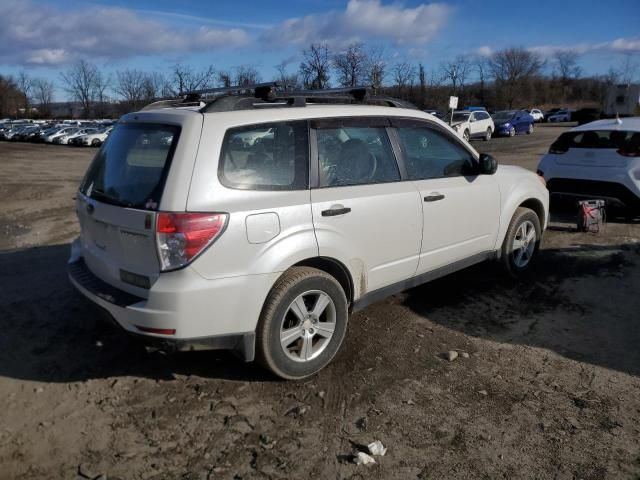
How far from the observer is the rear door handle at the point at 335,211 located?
3514 mm

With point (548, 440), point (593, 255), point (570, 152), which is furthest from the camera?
point (570, 152)

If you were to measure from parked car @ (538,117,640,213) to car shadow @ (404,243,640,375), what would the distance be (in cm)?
162

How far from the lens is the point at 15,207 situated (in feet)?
34.2

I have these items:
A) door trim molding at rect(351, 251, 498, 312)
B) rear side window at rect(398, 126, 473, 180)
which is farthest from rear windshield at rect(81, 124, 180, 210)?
rear side window at rect(398, 126, 473, 180)

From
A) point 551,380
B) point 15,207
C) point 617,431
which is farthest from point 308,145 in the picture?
point 15,207

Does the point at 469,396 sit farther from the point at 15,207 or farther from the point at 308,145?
the point at 15,207

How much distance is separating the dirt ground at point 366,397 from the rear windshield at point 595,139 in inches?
128

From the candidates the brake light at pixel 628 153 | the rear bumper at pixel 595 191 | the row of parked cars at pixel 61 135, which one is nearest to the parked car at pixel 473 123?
the rear bumper at pixel 595 191

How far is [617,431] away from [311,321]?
6.31ft

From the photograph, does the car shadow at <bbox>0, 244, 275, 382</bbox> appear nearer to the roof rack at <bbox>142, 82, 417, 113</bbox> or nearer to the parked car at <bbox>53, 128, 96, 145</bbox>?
the roof rack at <bbox>142, 82, 417, 113</bbox>

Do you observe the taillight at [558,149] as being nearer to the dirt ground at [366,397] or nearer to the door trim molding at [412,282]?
the dirt ground at [366,397]

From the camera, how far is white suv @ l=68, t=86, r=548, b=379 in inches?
119

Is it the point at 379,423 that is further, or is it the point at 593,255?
the point at 593,255

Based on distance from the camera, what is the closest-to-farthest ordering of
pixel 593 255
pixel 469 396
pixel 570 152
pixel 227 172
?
pixel 227 172
pixel 469 396
pixel 593 255
pixel 570 152
